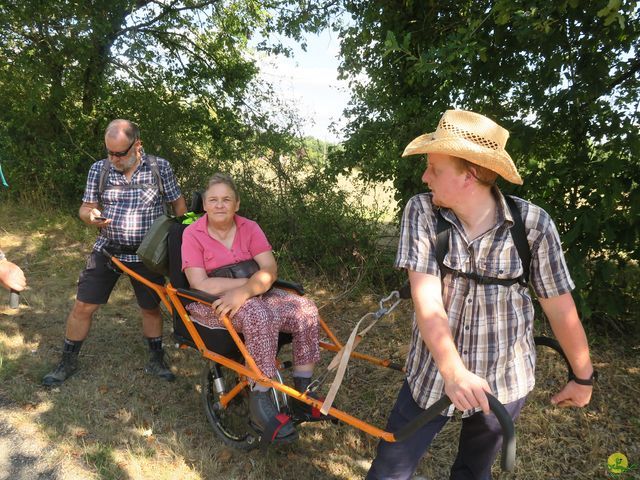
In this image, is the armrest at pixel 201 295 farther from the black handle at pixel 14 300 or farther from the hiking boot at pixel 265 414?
the black handle at pixel 14 300

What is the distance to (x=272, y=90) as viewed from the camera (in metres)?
7.20

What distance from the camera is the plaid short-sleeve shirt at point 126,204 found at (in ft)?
12.2

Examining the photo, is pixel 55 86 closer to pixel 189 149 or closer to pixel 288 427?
pixel 189 149

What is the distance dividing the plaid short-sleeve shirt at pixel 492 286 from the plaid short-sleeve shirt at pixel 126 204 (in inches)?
97.0

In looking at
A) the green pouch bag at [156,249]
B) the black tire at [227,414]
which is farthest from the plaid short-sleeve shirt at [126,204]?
the black tire at [227,414]

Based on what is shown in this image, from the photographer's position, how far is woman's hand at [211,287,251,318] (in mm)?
2827

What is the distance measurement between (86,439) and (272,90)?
5.31m

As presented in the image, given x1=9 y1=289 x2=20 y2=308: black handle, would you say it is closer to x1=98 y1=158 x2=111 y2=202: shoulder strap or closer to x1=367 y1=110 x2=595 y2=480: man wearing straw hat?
x1=98 y1=158 x2=111 y2=202: shoulder strap

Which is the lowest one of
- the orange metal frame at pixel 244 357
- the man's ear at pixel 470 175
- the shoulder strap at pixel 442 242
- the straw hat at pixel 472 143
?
the orange metal frame at pixel 244 357

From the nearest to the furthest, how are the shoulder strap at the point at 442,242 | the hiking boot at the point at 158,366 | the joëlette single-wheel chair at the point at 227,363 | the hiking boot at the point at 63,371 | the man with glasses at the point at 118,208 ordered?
the shoulder strap at the point at 442,242 < the joëlette single-wheel chair at the point at 227,363 < the man with glasses at the point at 118,208 < the hiking boot at the point at 63,371 < the hiking boot at the point at 158,366

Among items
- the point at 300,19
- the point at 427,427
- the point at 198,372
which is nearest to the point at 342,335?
the point at 198,372

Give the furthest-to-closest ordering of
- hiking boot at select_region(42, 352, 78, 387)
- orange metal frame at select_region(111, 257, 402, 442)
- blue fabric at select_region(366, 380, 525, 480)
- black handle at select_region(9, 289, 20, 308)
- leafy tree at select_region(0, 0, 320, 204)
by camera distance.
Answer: leafy tree at select_region(0, 0, 320, 204)
hiking boot at select_region(42, 352, 78, 387)
orange metal frame at select_region(111, 257, 402, 442)
black handle at select_region(9, 289, 20, 308)
blue fabric at select_region(366, 380, 525, 480)

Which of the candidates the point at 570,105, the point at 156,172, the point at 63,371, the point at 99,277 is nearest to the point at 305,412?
the point at 99,277

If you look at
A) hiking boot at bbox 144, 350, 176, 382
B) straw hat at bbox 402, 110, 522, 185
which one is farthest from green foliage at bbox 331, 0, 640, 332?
hiking boot at bbox 144, 350, 176, 382
